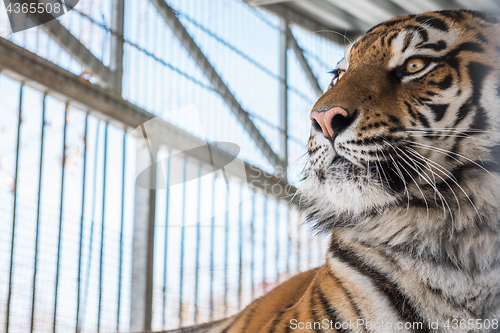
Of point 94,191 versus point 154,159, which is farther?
point 154,159

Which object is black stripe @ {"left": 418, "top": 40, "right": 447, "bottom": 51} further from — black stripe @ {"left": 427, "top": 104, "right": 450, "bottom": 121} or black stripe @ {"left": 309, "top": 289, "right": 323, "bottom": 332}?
A: black stripe @ {"left": 309, "top": 289, "right": 323, "bottom": 332}

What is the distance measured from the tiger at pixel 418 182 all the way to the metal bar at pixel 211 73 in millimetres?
677

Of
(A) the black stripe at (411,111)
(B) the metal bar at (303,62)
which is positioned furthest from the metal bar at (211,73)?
(A) the black stripe at (411,111)

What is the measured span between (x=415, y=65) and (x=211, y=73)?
858 millimetres

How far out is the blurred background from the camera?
1000 millimetres

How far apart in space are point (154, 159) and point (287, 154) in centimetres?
35

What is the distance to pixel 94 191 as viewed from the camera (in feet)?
3.60

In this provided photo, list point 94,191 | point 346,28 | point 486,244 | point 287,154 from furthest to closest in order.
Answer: point 287,154 < point 94,191 < point 346,28 < point 486,244

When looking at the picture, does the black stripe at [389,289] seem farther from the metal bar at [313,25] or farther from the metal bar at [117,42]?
the metal bar at [117,42]

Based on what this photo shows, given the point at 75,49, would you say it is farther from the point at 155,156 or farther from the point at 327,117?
the point at 327,117

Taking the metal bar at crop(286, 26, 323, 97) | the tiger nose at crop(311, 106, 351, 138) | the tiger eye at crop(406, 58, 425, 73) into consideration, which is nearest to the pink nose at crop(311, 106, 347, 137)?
the tiger nose at crop(311, 106, 351, 138)

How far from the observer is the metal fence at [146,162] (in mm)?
1003

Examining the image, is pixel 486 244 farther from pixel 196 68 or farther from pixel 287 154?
pixel 196 68

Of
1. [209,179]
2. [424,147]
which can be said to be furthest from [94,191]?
[424,147]
